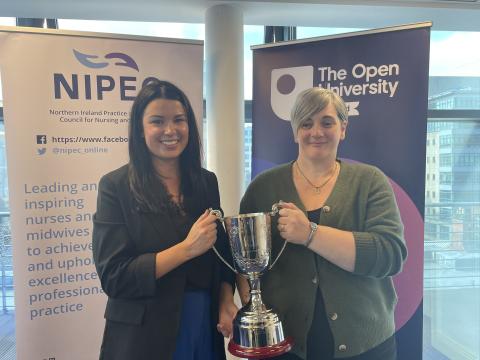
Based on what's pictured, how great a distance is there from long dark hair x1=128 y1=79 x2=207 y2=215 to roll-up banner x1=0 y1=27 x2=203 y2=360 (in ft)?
1.90

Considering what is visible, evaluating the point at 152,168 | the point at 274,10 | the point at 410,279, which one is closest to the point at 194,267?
the point at 152,168

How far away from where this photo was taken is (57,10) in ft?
7.99

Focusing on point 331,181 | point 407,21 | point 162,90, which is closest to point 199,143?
point 162,90

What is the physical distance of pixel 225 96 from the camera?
8.20 feet

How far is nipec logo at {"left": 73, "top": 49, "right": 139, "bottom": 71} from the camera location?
6.56 ft

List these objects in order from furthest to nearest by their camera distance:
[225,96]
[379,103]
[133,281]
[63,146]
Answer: [225,96] → [63,146] → [379,103] → [133,281]

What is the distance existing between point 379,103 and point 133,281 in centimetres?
134

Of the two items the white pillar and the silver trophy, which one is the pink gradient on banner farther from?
the white pillar

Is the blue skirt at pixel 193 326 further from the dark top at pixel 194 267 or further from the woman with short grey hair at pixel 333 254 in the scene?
the woman with short grey hair at pixel 333 254

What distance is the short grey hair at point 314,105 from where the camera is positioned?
5.59ft

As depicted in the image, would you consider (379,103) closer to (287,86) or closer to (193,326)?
(287,86)

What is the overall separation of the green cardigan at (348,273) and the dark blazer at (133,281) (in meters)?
0.42

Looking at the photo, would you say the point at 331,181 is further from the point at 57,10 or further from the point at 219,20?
the point at 57,10

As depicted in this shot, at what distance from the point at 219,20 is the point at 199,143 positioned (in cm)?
114
